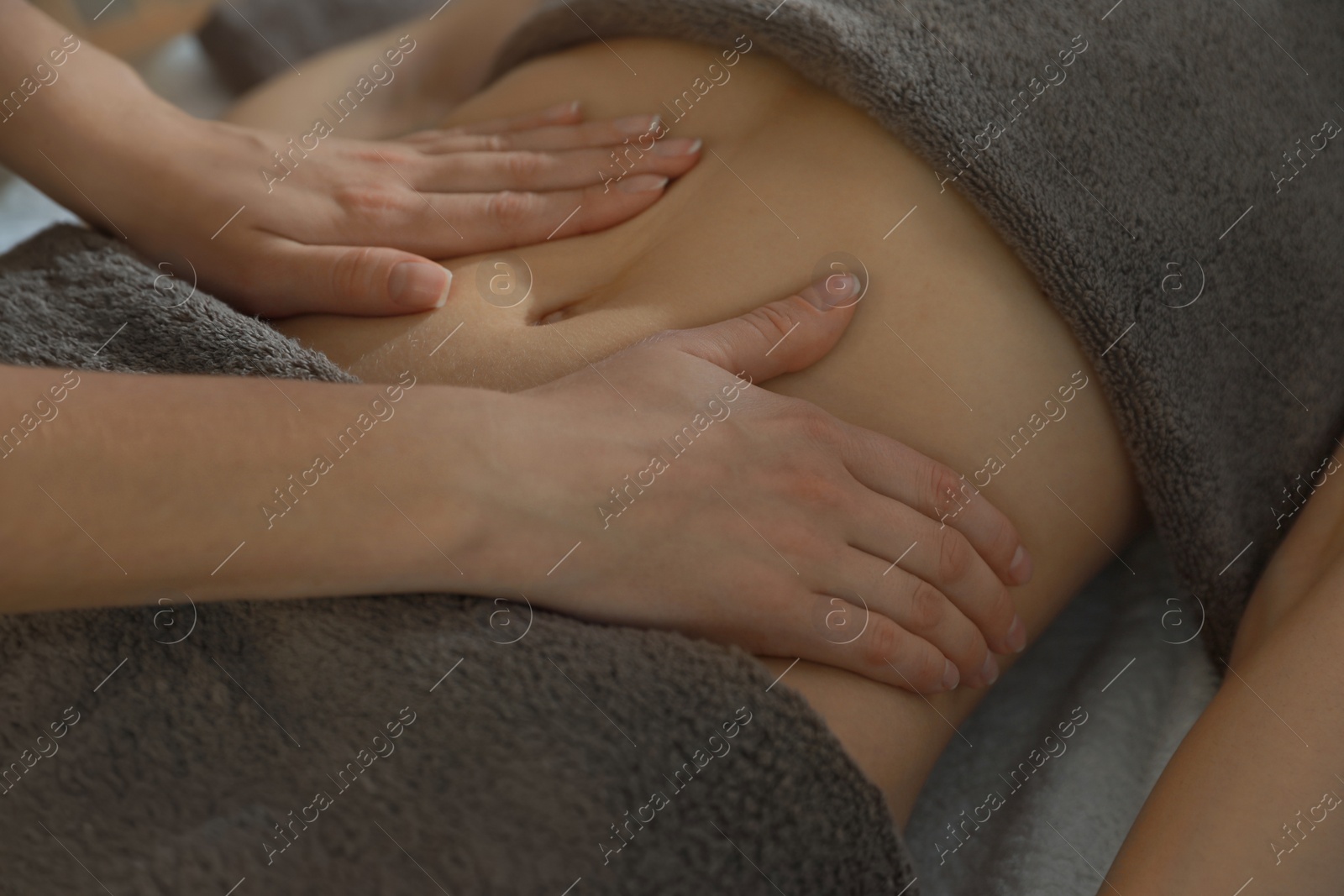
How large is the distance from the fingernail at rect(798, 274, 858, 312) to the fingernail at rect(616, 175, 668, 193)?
17cm

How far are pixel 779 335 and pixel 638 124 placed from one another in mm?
265

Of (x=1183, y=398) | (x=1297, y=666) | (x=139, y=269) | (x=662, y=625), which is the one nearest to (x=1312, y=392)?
(x=1183, y=398)

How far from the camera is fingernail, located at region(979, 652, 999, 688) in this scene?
2.27 ft

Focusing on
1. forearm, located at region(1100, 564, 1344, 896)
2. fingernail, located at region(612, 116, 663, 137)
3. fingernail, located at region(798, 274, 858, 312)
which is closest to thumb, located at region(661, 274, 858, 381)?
fingernail, located at region(798, 274, 858, 312)

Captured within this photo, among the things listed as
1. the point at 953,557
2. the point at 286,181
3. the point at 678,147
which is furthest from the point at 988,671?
the point at 286,181

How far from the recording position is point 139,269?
725 millimetres

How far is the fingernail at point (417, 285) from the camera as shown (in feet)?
2.41

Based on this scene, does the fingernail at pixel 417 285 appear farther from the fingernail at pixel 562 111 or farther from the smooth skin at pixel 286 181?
the fingernail at pixel 562 111

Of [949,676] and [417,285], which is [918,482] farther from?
[417,285]

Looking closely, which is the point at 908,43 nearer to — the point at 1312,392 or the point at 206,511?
the point at 1312,392

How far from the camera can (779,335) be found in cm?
68

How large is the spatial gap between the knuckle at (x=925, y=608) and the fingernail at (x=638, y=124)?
446 millimetres

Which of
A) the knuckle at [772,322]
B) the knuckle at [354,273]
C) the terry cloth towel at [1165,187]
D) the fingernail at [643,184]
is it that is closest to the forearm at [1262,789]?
the terry cloth towel at [1165,187]

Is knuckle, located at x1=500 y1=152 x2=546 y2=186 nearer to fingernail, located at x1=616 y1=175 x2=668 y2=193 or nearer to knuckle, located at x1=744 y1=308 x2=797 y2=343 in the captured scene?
fingernail, located at x1=616 y1=175 x2=668 y2=193
